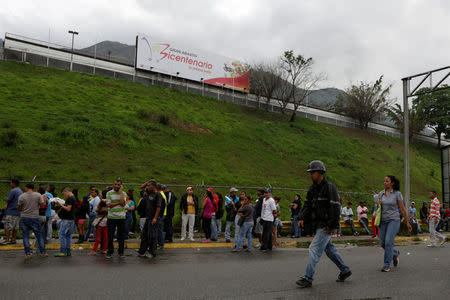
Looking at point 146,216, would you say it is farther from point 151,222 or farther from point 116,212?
point 116,212

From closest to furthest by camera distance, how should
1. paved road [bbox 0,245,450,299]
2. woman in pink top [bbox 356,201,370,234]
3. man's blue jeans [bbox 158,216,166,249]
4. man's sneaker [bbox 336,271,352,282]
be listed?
paved road [bbox 0,245,450,299], man's sneaker [bbox 336,271,352,282], man's blue jeans [bbox 158,216,166,249], woman in pink top [bbox 356,201,370,234]

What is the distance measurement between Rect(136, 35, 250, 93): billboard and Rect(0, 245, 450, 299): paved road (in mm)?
35750

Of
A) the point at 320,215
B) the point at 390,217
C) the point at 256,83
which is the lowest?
the point at 390,217

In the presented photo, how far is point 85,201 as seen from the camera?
44.1 feet

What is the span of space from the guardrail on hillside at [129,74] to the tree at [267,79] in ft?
4.01

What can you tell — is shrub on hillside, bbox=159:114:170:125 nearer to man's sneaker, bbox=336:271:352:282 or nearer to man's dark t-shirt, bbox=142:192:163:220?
man's dark t-shirt, bbox=142:192:163:220

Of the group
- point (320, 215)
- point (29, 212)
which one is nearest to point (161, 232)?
point (29, 212)

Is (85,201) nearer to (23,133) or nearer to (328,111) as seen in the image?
(23,133)

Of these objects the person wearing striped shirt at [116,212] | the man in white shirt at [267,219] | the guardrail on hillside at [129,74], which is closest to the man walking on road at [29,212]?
the person wearing striped shirt at [116,212]

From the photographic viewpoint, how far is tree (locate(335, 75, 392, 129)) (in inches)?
2067

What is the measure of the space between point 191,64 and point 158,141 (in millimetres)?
20272

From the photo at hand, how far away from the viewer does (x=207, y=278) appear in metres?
7.33

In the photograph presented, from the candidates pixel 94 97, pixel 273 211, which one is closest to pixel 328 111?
pixel 94 97

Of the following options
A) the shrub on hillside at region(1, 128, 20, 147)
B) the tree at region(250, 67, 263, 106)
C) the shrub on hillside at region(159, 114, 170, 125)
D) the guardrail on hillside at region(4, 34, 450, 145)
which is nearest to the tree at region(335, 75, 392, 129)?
the guardrail on hillside at region(4, 34, 450, 145)
